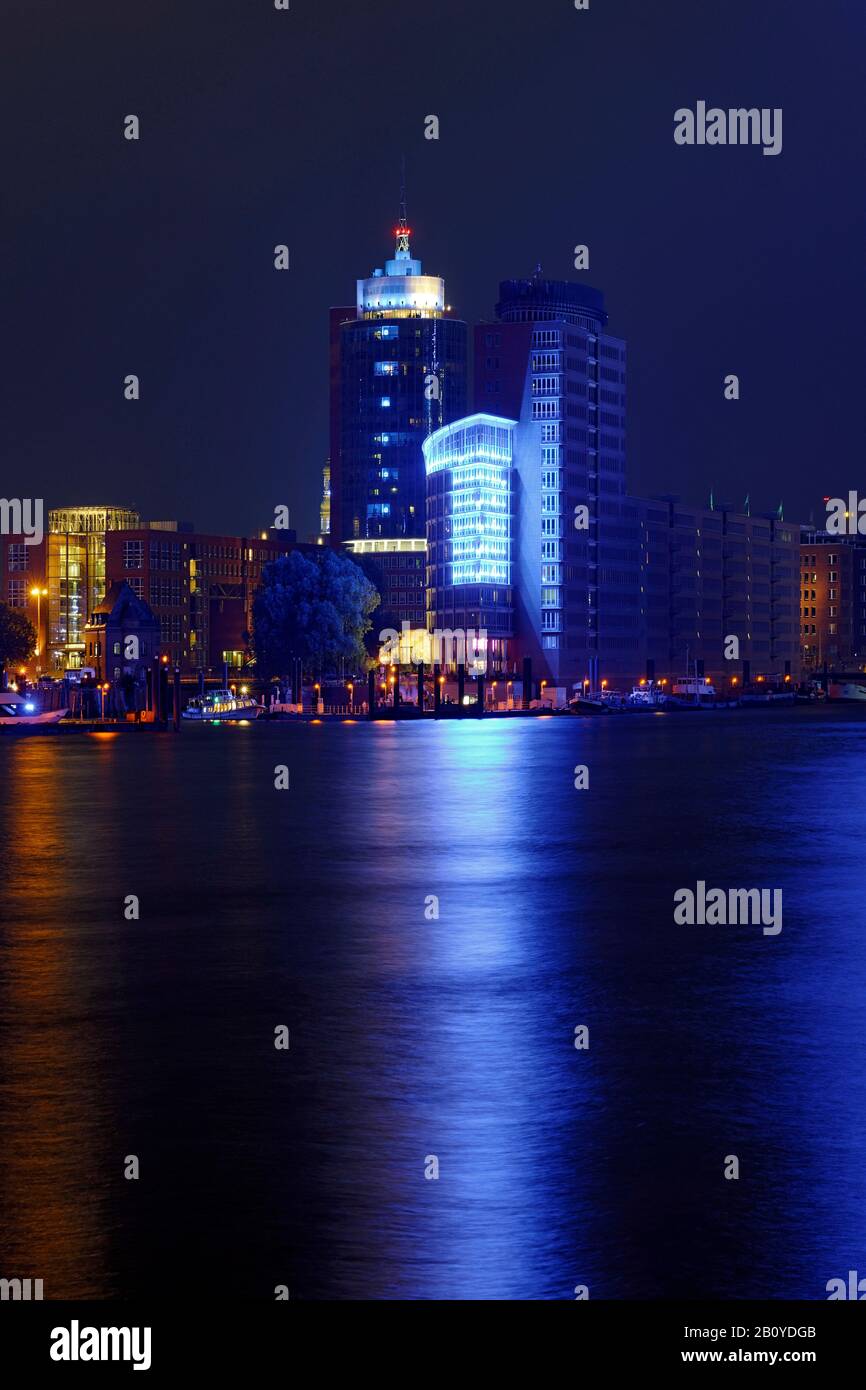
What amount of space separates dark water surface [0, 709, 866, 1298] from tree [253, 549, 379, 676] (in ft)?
458

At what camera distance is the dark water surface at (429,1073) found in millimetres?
11711

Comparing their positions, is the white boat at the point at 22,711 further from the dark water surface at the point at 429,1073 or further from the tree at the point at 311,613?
the dark water surface at the point at 429,1073

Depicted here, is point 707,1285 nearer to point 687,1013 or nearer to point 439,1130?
point 439,1130

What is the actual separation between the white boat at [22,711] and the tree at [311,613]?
74.8ft

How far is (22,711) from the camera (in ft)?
595

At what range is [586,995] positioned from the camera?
862 inches

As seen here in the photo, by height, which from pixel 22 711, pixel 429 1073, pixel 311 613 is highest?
pixel 311 613

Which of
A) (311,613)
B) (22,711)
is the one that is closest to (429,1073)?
(311,613)

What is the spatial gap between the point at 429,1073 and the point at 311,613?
166303 mm

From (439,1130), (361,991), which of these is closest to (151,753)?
(361,991)

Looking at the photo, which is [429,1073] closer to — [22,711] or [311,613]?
[311,613]

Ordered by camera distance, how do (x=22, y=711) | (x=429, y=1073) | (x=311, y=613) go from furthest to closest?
1. (x=311, y=613)
2. (x=22, y=711)
3. (x=429, y=1073)

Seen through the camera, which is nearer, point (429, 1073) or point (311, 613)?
point (429, 1073)
